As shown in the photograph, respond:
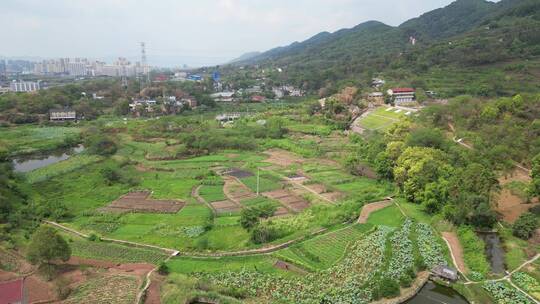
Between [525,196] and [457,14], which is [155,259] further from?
[457,14]

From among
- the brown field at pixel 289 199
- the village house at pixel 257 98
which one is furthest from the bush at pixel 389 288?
the village house at pixel 257 98

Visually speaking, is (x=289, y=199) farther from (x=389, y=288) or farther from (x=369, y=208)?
(x=389, y=288)

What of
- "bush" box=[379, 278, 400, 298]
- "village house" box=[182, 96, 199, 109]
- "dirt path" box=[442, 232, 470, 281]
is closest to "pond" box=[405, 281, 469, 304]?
"bush" box=[379, 278, 400, 298]

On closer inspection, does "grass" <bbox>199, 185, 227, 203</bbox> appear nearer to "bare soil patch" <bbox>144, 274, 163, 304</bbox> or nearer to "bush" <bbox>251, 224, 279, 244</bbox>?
"bush" <bbox>251, 224, 279, 244</bbox>

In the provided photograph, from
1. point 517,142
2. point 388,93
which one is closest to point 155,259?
point 517,142

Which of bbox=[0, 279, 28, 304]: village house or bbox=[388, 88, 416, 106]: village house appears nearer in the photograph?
bbox=[0, 279, 28, 304]: village house

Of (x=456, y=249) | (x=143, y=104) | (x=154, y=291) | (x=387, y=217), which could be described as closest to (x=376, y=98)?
(x=387, y=217)
